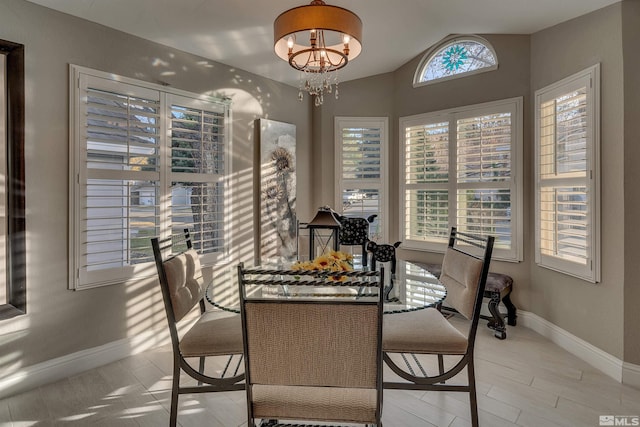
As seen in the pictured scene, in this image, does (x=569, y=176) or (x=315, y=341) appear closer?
(x=315, y=341)

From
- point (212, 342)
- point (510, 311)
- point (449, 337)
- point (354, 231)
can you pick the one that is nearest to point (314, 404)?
point (212, 342)

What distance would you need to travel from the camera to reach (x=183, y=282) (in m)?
2.11

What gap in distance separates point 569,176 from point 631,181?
49cm

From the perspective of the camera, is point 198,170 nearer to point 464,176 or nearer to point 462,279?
point 462,279

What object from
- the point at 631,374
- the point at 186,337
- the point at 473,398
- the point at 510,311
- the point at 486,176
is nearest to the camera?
the point at 473,398

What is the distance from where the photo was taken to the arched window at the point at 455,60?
368cm

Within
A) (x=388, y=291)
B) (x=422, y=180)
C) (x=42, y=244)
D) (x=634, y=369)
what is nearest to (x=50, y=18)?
(x=42, y=244)

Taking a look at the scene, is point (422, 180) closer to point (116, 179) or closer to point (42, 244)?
point (116, 179)

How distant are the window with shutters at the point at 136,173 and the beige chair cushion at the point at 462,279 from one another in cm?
219

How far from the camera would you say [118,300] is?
2.92 metres

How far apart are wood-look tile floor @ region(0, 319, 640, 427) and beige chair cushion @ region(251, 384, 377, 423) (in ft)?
2.86

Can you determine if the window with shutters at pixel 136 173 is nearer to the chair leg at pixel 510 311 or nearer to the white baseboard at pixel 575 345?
the chair leg at pixel 510 311

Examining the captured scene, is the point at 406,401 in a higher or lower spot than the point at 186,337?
lower

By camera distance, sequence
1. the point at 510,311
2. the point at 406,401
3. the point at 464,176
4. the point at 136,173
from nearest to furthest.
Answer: the point at 406,401 → the point at 136,173 → the point at 510,311 → the point at 464,176
